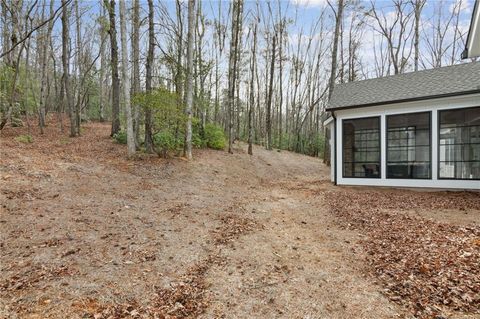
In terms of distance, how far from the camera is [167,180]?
7.69m

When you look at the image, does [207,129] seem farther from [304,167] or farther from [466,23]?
[466,23]

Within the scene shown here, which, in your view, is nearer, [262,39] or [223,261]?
[223,261]

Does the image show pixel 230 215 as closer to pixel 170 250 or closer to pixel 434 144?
pixel 170 250

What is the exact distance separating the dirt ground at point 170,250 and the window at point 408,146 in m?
1.50

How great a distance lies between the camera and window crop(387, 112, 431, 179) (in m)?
8.37

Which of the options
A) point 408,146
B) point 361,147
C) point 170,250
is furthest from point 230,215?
point 408,146

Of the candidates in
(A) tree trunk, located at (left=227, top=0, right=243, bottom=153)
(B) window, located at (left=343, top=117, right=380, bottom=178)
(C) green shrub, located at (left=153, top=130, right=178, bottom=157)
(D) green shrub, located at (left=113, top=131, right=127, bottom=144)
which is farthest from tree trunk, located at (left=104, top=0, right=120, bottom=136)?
(B) window, located at (left=343, top=117, right=380, bottom=178)

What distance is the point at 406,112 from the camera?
8.36 metres

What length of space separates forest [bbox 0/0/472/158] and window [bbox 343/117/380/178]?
539 cm

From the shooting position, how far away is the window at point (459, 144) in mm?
7832

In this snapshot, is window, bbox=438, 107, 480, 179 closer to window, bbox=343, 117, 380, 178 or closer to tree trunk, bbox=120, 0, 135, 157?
window, bbox=343, 117, 380, 178

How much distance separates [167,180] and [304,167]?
9.17 m

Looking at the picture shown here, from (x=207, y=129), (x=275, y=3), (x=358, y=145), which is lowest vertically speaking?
(x=358, y=145)

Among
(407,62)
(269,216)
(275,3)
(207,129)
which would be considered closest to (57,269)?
(269,216)
